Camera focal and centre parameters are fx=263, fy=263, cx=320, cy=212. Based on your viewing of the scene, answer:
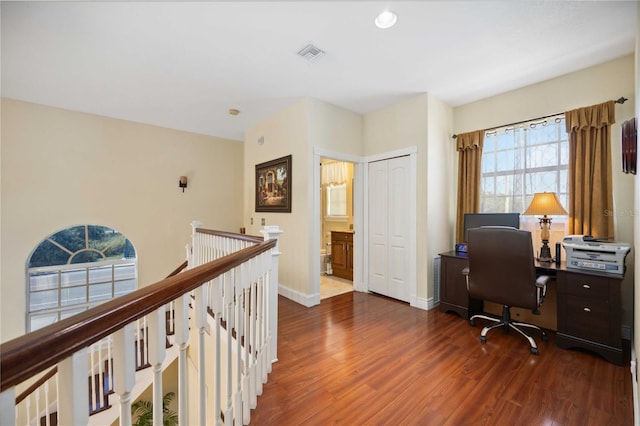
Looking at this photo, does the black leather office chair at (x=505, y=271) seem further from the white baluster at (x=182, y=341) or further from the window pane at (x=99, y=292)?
the window pane at (x=99, y=292)

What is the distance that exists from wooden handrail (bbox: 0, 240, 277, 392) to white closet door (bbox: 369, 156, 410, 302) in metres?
3.15

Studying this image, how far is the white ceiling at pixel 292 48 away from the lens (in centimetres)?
203

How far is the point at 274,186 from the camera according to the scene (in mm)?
4133

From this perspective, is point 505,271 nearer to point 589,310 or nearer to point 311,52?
point 589,310

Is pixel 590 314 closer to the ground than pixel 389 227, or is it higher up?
closer to the ground

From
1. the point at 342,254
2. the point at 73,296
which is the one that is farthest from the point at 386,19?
the point at 73,296

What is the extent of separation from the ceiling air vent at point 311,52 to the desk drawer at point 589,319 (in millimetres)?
3173

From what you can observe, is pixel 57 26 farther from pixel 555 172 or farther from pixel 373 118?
pixel 555 172

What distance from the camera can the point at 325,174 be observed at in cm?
593

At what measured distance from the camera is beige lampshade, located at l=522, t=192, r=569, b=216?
257cm

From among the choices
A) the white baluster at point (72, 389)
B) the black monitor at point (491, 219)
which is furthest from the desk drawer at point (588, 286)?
the white baluster at point (72, 389)

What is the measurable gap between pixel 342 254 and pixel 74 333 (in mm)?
4547

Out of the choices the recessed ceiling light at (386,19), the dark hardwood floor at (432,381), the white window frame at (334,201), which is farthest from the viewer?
the white window frame at (334,201)

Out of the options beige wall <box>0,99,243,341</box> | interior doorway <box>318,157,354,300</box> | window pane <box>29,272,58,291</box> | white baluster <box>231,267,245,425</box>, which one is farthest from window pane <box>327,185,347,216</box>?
window pane <box>29,272,58,291</box>
